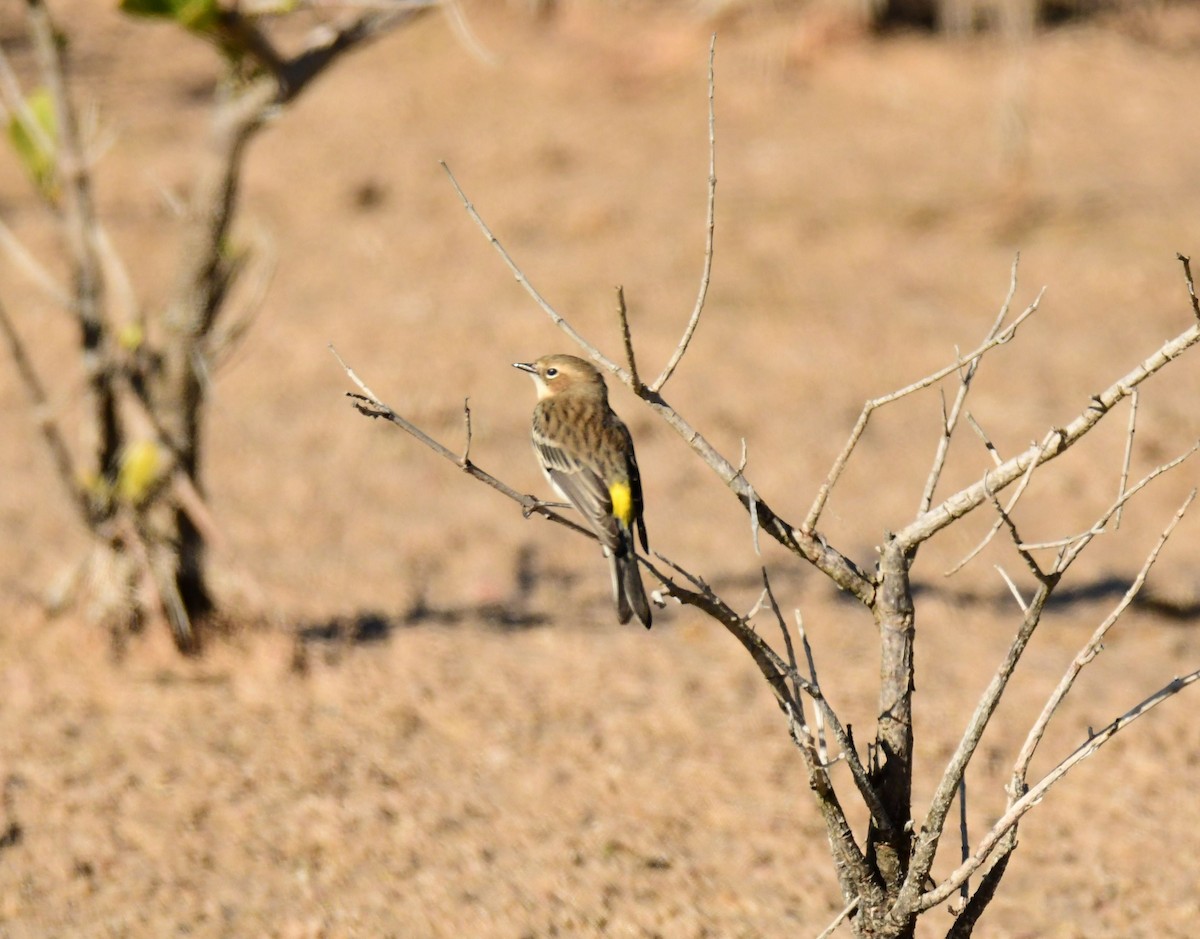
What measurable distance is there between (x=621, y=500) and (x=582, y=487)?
128mm

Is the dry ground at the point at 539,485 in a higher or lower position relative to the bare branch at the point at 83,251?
lower

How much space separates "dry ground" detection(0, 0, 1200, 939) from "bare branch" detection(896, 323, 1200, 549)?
1.72 m

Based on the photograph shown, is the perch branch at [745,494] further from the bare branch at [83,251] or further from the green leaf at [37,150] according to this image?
the green leaf at [37,150]

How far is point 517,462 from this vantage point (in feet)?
26.6

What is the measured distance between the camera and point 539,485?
7.86m

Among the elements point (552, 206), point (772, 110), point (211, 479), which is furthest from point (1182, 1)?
point (211, 479)

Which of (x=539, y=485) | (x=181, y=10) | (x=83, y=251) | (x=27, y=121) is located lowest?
(x=539, y=485)

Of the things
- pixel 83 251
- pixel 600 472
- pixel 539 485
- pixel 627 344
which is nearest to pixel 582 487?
pixel 600 472

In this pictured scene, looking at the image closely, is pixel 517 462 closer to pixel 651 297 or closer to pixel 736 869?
pixel 651 297

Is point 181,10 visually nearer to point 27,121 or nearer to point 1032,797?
point 27,121

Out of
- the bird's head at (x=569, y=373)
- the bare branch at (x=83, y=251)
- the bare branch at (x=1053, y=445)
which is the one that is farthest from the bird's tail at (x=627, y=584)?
the bare branch at (x=83, y=251)

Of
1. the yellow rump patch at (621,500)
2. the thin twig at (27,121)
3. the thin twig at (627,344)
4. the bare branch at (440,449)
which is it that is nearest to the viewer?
the thin twig at (627,344)

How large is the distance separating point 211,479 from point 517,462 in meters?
1.70

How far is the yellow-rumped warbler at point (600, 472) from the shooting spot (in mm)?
4012
